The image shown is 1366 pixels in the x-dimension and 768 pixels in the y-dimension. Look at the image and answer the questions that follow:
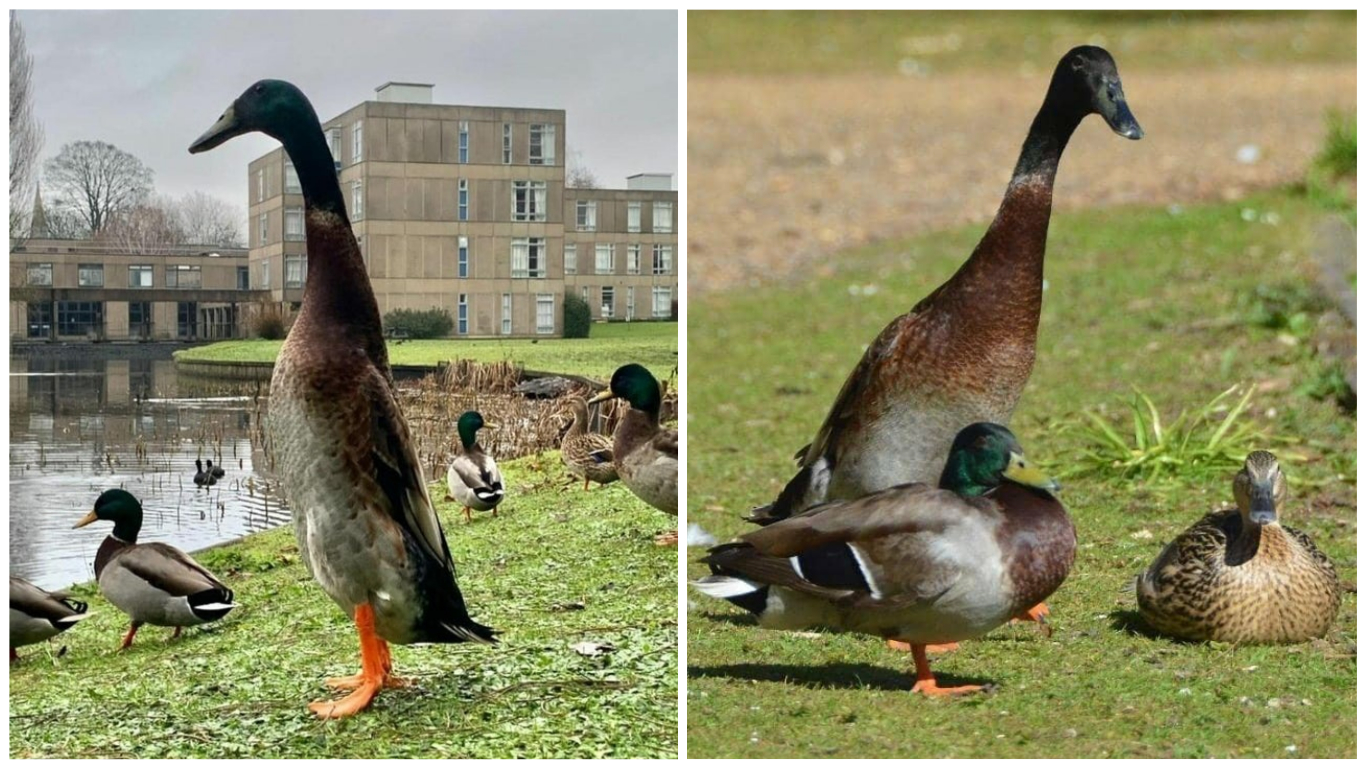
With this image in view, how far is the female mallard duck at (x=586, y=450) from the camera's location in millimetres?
5543

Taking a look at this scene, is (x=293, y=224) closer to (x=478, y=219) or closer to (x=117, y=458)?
(x=478, y=219)

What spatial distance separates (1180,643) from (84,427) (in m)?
3.72

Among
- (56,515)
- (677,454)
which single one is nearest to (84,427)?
(56,515)

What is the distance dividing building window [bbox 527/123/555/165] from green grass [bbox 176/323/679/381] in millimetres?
599

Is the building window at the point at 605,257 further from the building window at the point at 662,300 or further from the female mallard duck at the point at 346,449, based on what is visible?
the female mallard duck at the point at 346,449

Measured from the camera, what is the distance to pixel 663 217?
5.46 meters

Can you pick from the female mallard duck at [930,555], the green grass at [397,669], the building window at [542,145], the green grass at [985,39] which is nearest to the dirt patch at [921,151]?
the green grass at [985,39]

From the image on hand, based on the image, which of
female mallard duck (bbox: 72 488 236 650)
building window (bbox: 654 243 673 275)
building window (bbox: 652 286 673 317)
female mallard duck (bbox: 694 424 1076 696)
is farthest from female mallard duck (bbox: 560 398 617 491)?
female mallard duck (bbox: 72 488 236 650)

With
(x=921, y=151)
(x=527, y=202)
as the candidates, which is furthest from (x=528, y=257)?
(x=921, y=151)

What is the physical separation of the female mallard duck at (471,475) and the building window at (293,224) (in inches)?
31.4

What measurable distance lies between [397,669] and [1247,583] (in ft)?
9.11

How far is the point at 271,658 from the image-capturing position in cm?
516

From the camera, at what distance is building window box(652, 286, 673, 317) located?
5.45 meters

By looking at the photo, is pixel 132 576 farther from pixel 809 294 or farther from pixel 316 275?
pixel 809 294
